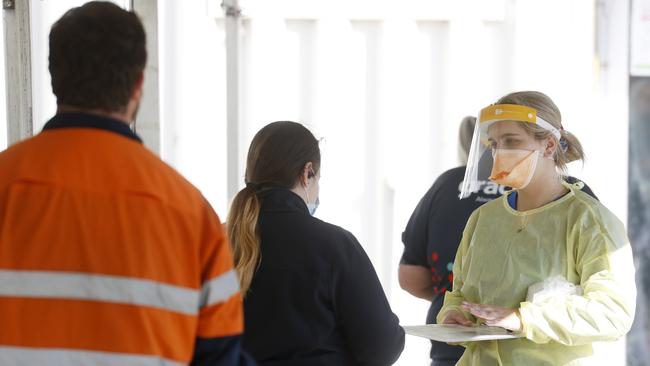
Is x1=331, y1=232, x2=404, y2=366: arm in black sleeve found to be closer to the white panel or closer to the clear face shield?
the clear face shield

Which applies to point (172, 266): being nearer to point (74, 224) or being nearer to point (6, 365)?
point (74, 224)

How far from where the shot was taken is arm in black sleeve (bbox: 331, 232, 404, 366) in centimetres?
245

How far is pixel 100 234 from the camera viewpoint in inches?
64.1

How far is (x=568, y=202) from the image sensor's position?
2.72 m

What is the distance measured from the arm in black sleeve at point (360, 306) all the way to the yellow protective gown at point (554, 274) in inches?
14.5

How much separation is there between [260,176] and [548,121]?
819 millimetres

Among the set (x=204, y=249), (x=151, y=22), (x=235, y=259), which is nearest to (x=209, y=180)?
(x=151, y=22)

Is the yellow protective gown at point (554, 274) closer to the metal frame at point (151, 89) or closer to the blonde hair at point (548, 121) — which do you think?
the blonde hair at point (548, 121)

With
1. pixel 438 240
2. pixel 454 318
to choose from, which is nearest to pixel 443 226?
pixel 438 240

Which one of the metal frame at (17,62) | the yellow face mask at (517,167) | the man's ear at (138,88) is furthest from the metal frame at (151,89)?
the man's ear at (138,88)

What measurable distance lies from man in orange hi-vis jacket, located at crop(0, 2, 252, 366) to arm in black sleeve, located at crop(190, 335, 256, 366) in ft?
0.03

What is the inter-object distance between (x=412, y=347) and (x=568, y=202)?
2.15 meters

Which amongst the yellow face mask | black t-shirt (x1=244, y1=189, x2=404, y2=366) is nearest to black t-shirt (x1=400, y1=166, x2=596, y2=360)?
the yellow face mask

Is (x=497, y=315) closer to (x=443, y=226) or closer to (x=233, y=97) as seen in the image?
(x=443, y=226)
